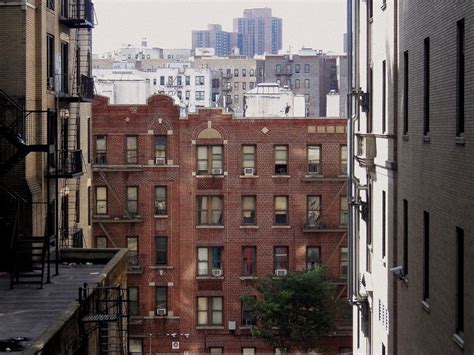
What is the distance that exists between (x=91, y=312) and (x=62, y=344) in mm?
3908

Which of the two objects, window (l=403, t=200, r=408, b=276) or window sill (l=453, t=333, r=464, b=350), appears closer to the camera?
window sill (l=453, t=333, r=464, b=350)

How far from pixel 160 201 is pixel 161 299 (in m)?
5.41

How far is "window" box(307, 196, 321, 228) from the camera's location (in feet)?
187

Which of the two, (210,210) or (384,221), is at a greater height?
(384,221)

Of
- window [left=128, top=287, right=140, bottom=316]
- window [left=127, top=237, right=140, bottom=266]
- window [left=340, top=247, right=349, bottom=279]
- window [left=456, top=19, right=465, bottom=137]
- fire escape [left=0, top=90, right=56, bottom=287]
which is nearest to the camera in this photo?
window [left=456, top=19, right=465, bottom=137]

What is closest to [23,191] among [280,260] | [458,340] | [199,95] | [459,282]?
[459,282]

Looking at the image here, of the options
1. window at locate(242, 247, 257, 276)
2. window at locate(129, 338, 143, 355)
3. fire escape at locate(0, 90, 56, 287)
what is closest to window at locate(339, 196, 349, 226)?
window at locate(242, 247, 257, 276)

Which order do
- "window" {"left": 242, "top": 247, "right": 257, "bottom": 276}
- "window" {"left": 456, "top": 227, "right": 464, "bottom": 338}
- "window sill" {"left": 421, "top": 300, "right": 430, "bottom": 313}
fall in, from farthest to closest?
"window" {"left": 242, "top": 247, "right": 257, "bottom": 276}
"window sill" {"left": 421, "top": 300, "right": 430, "bottom": 313}
"window" {"left": 456, "top": 227, "right": 464, "bottom": 338}

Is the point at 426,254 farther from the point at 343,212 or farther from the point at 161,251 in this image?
the point at 161,251

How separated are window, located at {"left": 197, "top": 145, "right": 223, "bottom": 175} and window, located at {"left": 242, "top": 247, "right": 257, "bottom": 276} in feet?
15.7

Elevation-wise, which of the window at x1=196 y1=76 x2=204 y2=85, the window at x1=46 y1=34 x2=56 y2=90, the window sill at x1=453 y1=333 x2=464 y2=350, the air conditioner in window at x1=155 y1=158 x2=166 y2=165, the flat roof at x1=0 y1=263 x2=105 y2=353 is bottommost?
the flat roof at x1=0 y1=263 x2=105 y2=353

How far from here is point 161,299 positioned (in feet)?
186

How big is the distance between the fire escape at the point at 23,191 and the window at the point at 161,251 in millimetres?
24932

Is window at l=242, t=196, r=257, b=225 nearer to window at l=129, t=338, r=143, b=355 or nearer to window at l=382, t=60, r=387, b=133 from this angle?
window at l=129, t=338, r=143, b=355
